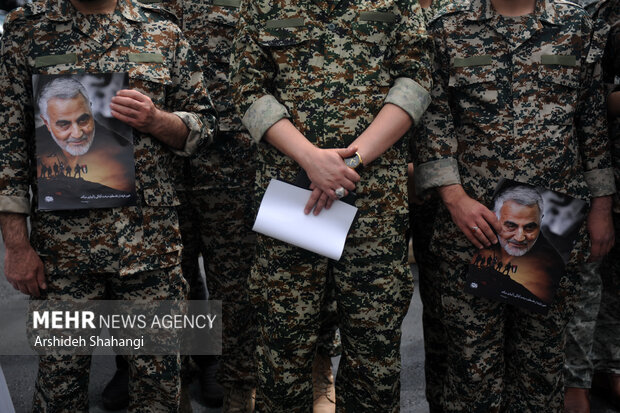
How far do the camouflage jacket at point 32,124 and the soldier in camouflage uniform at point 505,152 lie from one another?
88cm

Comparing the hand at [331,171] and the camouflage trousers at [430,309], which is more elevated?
the hand at [331,171]

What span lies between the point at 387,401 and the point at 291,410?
0.30m

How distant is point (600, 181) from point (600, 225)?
152 millimetres

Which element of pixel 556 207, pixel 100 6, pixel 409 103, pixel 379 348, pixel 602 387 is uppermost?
pixel 100 6

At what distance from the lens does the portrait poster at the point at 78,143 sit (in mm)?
1579

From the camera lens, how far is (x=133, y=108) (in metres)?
1.59

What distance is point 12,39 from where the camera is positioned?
1.61 metres

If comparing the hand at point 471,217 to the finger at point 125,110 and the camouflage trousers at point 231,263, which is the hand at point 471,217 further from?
the finger at point 125,110

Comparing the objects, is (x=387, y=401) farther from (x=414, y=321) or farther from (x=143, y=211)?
(x=414, y=321)

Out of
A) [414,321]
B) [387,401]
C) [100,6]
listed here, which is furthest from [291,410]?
[414,321]

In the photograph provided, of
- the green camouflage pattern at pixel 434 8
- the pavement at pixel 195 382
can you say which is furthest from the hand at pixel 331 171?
the pavement at pixel 195 382

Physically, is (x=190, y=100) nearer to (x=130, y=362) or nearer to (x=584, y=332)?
(x=130, y=362)

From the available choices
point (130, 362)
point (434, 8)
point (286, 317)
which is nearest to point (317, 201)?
point (286, 317)

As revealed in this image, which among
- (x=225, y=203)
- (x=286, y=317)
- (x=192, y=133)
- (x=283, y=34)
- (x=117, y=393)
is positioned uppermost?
(x=283, y=34)
